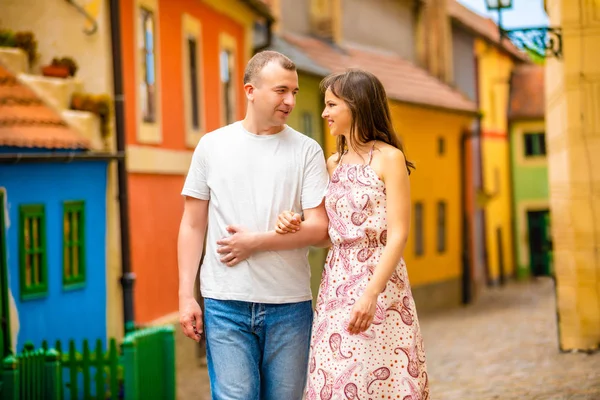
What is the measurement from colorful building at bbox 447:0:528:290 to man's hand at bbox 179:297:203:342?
28.3 m

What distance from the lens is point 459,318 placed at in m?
25.3

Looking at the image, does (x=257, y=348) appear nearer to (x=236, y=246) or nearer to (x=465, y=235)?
(x=236, y=246)

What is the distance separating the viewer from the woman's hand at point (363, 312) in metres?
4.32

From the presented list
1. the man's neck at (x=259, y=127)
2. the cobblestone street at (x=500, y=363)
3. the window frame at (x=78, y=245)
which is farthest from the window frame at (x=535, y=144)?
the man's neck at (x=259, y=127)

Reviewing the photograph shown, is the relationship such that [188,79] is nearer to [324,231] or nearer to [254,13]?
[254,13]

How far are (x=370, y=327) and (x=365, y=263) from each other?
258mm

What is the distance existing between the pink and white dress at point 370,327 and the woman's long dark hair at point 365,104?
15 cm

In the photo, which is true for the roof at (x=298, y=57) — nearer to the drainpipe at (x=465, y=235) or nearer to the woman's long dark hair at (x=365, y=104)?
the drainpipe at (x=465, y=235)

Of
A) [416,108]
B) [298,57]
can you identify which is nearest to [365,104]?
[298,57]

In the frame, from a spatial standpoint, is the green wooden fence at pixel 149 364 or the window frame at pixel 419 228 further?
the window frame at pixel 419 228

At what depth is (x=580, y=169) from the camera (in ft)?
38.1

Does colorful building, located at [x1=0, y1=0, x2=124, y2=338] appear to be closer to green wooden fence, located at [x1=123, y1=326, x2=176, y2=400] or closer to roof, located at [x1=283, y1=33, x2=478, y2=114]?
green wooden fence, located at [x1=123, y1=326, x2=176, y2=400]

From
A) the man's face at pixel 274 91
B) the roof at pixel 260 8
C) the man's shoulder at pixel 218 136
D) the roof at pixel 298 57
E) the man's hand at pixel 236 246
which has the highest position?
the roof at pixel 260 8

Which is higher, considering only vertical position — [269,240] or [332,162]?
[332,162]
